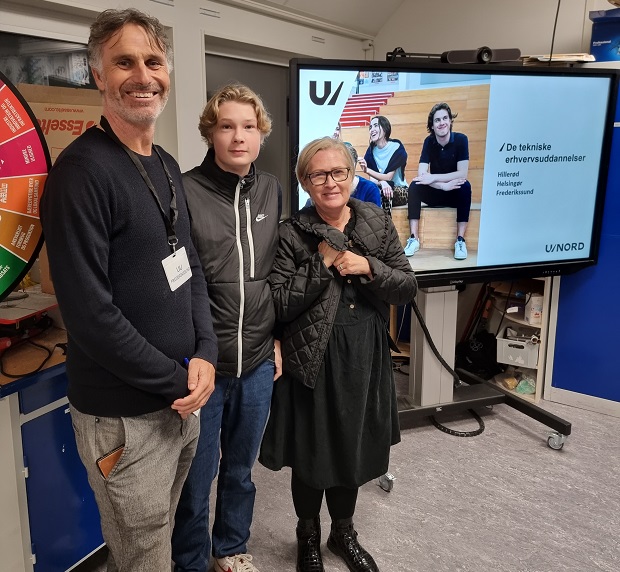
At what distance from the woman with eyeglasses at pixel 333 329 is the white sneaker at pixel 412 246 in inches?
30.4

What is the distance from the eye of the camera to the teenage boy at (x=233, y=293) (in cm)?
144

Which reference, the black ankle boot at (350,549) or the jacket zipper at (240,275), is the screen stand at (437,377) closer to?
the black ankle boot at (350,549)

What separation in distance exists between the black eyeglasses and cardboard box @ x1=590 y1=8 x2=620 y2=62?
2076 mm

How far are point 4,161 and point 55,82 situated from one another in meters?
1.39

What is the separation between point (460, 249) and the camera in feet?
8.34

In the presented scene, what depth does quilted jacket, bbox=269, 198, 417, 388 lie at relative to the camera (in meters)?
1.55

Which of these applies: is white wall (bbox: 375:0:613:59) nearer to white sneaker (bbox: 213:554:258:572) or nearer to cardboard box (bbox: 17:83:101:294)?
cardboard box (bbox: 17:83:101:294)

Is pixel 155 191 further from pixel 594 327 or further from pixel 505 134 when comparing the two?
pixel 594 327

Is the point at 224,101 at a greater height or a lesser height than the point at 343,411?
greater

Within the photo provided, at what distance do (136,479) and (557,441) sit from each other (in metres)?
2.14

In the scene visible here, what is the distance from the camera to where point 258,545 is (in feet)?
6.58

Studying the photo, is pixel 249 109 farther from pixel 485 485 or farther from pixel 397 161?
pixel 485 485

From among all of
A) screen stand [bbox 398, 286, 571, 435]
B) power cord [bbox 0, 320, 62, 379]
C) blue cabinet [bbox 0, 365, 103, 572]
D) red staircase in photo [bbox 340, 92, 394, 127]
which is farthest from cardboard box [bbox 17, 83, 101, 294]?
screen stand [bbox 398, 286, 571, 435]

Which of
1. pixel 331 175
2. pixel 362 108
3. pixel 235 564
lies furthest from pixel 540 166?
pixel 235 564
